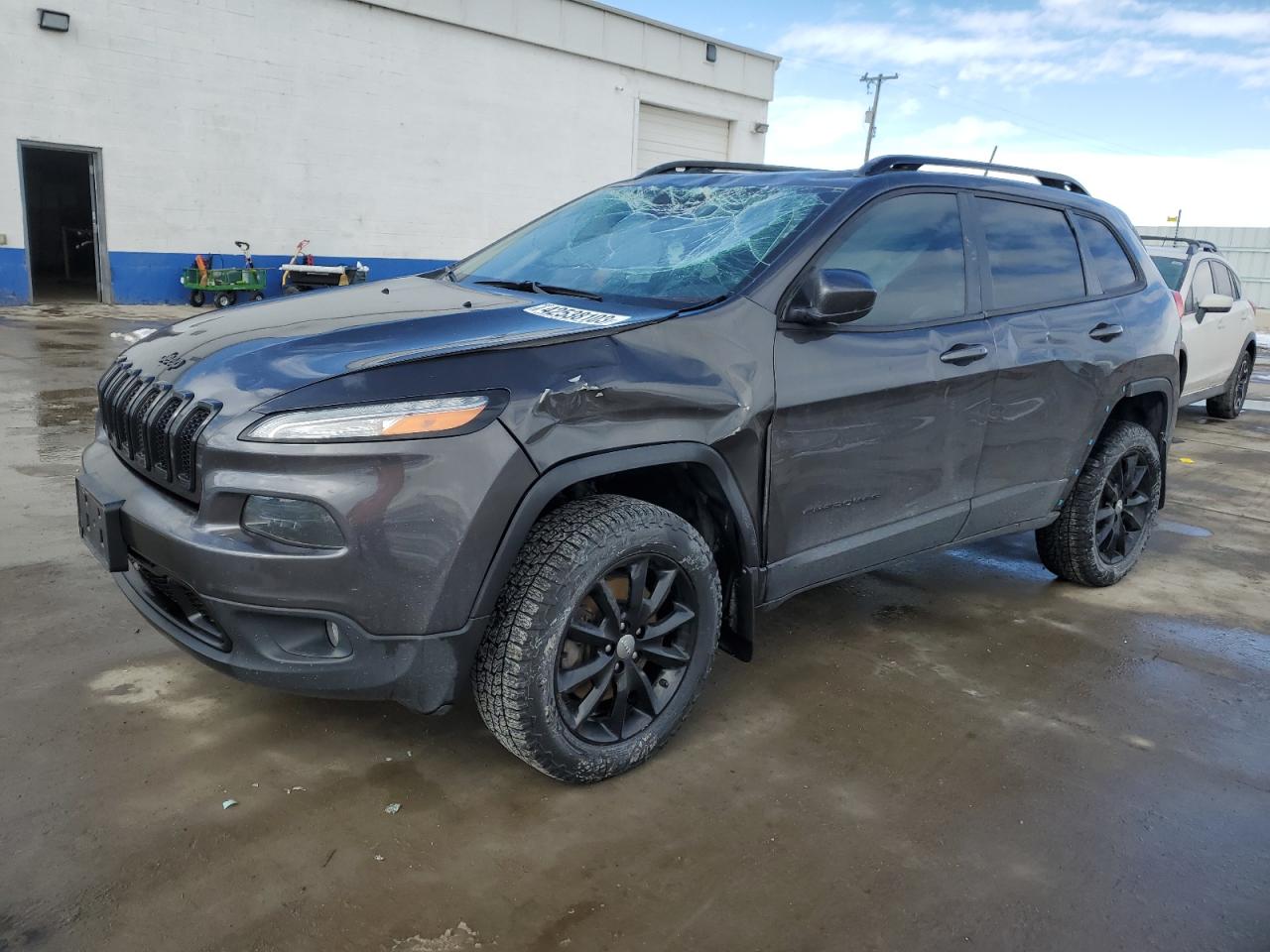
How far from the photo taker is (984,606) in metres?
4.37

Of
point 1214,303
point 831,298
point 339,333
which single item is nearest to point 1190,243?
point 1214,303

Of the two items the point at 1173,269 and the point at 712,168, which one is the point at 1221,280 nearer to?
the point at 1173,269

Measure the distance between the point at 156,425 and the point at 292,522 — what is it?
56 centimetres

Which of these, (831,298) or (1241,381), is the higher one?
(831,298)

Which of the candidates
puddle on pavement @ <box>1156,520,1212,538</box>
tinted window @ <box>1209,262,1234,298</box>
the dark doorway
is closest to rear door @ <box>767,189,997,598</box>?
puddle on pavement @ <box>1156,520,1212,538</box>

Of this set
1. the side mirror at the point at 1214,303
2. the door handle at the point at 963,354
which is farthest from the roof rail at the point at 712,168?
the side mirror at the point at 1214,303

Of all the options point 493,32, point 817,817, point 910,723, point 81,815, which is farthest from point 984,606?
point 493,32

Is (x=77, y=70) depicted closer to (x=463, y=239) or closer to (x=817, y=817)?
(x=463, y=239)

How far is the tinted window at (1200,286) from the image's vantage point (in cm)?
845

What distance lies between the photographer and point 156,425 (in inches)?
98.7

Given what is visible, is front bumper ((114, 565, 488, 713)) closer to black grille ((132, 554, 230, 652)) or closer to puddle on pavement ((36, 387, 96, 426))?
black grille ((132, 554, 230, 652))

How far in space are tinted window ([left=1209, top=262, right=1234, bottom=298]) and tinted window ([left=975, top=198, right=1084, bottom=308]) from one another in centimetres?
613

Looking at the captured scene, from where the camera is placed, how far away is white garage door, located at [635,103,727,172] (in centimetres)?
2227

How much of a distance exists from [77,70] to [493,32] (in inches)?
298
